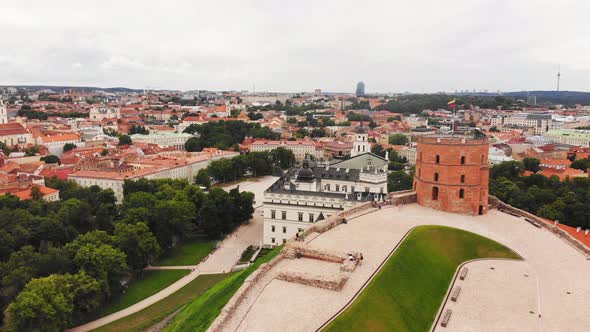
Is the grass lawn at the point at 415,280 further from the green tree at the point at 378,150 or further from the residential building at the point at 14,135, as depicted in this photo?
the residential building at the point at 14,135

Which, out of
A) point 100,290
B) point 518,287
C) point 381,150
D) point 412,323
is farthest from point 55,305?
point 381,150

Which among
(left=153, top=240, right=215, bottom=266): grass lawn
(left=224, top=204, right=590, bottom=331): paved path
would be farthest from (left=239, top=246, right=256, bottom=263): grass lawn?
(left=224, top=204, right=590, bottom=331): paved path

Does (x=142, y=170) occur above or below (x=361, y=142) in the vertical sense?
below

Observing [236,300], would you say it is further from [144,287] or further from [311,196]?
[311,196]

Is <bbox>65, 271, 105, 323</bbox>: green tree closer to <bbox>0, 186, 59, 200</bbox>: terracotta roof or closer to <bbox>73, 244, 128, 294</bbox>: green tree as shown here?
<bbox>73, 244, 128, 294</bbox>: green tree

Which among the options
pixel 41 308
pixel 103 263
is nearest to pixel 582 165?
pixel 103 263

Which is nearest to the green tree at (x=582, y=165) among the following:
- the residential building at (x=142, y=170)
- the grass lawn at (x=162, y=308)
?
the residential building at (x=142, y=170)

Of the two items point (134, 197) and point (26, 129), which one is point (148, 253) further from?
point (26, 129)
